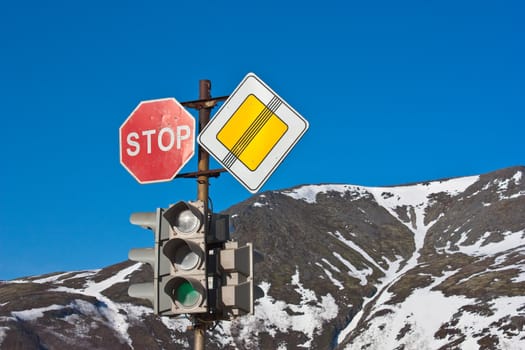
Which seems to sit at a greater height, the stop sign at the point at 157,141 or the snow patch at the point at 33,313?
the snow patch at the point at 33,313

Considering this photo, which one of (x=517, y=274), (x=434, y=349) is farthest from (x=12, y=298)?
(x=517, y=274)

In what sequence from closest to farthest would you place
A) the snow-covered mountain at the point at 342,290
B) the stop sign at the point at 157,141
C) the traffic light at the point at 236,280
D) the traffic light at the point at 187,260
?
the traffic light at the point at 187,260, the traffic light at the point at 236,280, the stop sign at the point at 157,141, the snow-covered mountain at the point at 342,290

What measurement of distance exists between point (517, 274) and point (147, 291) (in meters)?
119

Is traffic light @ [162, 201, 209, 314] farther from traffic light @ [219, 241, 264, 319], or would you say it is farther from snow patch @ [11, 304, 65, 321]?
snow patch @ [11, 304, 65, 321]

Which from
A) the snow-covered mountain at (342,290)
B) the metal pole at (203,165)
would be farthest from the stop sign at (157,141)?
the snow-covered mountain at (342,290)

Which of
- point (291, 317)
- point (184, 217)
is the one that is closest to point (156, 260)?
point (184, 217)

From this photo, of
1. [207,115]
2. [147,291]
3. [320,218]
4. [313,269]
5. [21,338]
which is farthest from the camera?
[320,218]

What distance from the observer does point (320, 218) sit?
190000 mm

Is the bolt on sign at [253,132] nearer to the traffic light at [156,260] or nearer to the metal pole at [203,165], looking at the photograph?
the traffic light at [156,260]

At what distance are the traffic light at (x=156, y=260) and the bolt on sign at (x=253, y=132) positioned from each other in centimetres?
96

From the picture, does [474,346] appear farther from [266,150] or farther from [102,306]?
[266,150]

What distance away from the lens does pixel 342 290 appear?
457 ft

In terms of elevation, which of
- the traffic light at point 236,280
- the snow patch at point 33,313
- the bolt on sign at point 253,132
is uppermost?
the snow patch at point 33,313

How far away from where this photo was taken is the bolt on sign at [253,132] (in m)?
5.54
